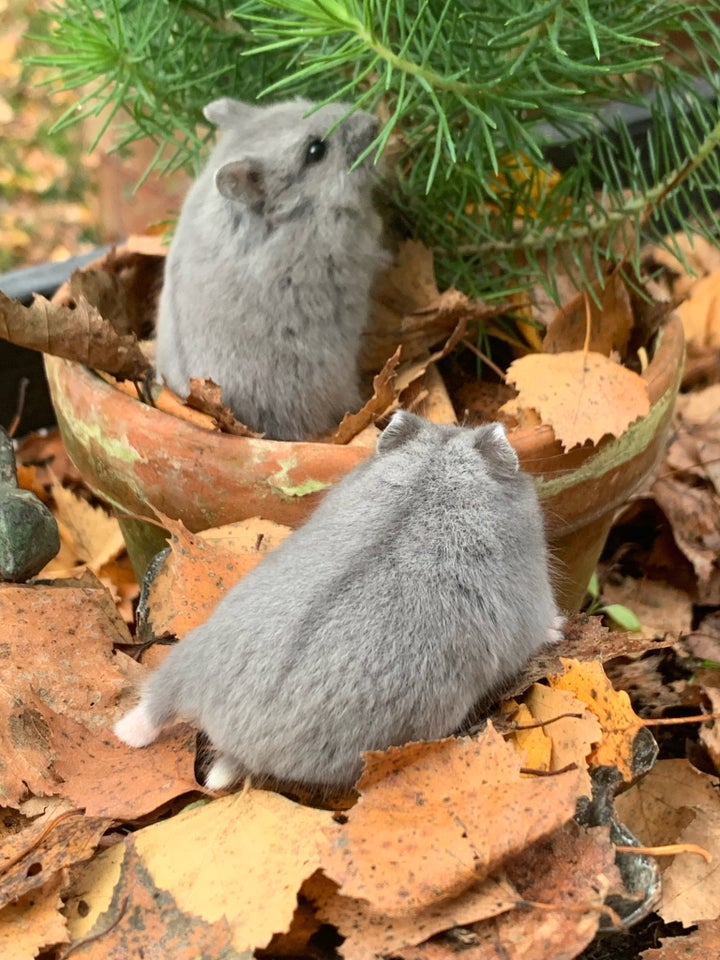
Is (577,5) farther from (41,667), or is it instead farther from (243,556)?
(41,667)

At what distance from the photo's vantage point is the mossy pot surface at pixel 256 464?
166cm

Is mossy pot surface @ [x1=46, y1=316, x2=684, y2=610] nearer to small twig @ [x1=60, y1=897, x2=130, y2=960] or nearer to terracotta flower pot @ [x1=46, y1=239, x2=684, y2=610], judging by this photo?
terracotta flower pot @ [x1=46, y1=239, x2=684, y2=610]

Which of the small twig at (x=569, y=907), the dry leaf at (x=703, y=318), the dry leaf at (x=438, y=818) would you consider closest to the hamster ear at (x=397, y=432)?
the dry leaf at (x=438, y=818)

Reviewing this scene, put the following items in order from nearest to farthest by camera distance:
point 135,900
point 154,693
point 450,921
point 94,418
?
point 450,921 → point 135,900 → point 154,693 → point 94,418

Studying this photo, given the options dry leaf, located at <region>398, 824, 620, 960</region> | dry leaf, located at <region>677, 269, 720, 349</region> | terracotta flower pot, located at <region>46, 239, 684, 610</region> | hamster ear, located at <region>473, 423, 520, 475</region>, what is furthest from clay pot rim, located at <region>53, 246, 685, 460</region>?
dry leaf, located at <region>677, 269, 720, 349</region>

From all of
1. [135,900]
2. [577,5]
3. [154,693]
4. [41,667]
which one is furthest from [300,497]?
[577,5]

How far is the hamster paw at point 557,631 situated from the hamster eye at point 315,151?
101 centimetres

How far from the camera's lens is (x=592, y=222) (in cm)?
214

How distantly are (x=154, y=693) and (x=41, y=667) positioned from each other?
27 centimetres

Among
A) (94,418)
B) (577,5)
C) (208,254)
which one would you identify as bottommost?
(94,418)

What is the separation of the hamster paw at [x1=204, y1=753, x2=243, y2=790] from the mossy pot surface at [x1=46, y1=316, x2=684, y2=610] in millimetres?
442

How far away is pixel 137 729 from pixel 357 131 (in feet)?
3.92

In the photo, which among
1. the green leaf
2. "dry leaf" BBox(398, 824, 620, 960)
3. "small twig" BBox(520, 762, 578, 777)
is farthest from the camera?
the green leaf

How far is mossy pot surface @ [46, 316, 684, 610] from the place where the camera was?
1664 millimetres
